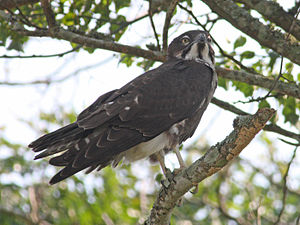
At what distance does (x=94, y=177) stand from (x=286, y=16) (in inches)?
170

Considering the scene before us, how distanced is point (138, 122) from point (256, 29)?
1714 mm

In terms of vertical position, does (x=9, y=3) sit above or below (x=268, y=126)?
above

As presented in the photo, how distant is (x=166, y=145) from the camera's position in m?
5.44

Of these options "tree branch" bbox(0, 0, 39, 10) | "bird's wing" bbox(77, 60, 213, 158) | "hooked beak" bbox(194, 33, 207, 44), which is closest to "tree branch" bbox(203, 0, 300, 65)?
"bird's wing" bbox(77, 60, 213, 158)

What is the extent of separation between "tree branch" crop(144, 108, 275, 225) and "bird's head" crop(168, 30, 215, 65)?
2.21 metres

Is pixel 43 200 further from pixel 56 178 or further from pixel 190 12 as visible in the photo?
pixel 190 12

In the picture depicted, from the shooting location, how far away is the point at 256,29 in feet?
17.4

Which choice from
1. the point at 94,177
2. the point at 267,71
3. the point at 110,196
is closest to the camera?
the point at 267,71

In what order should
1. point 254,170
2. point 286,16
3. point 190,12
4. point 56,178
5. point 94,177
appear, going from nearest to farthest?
point 56,178
point 286,16
point 190,12
point 94,177
point 254,170

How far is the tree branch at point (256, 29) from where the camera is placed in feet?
17.2

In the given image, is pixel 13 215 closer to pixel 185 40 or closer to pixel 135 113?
pixel 135 113

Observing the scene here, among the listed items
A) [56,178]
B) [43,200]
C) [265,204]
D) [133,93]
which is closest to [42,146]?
[56,178]

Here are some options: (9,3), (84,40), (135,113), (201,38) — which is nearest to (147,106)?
(135,113)

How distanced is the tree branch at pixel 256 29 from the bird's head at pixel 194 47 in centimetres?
93
